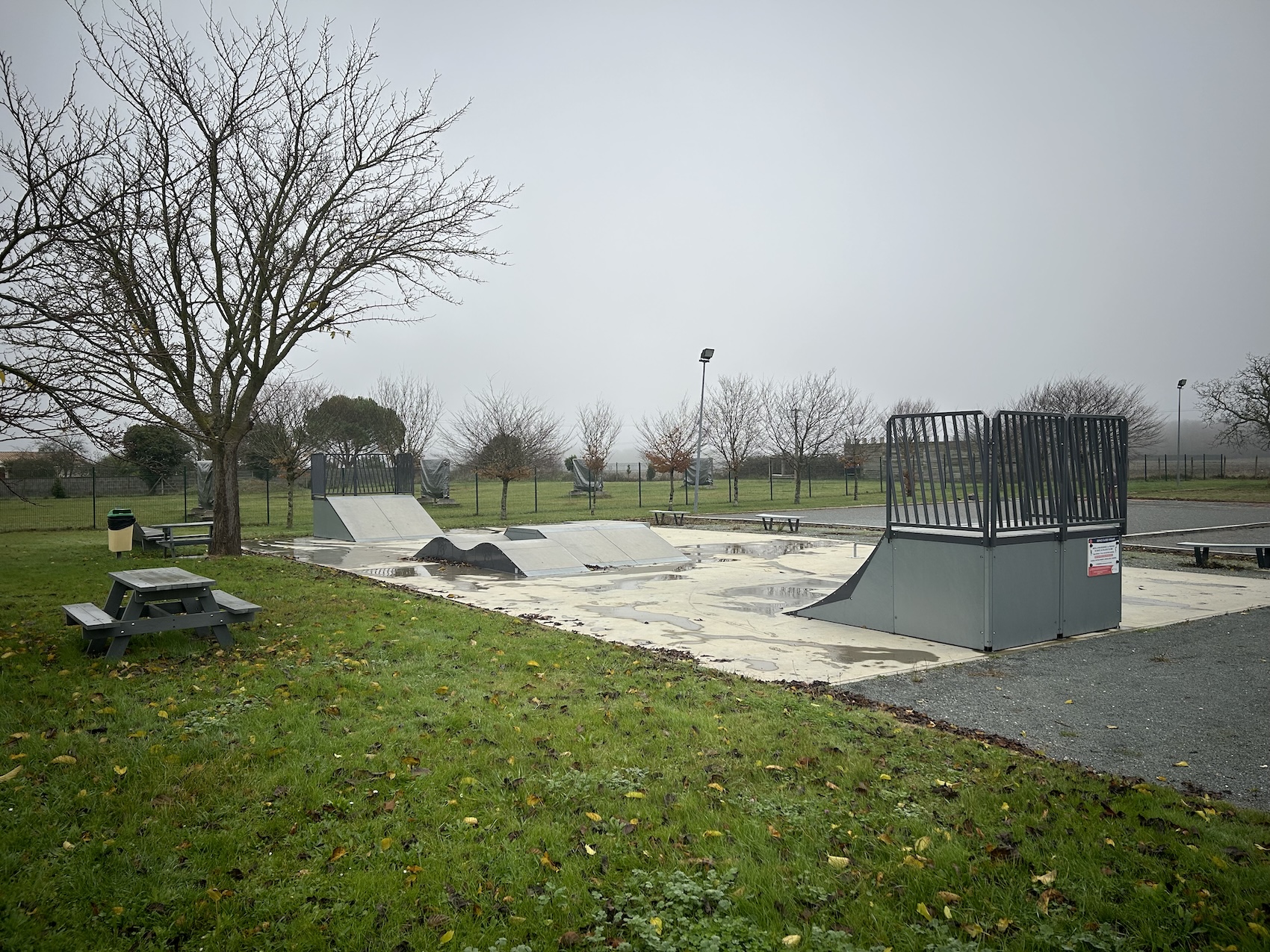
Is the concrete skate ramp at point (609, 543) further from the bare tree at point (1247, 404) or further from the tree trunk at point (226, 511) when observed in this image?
the bare tree at point (1247, 404)

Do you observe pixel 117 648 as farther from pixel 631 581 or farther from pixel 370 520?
pixel 370 520

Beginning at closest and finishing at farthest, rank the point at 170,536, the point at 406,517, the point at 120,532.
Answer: the point at 120,532
the point at 170,536
the point at 406,517

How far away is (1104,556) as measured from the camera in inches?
347

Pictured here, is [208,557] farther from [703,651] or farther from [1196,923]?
[1196,923]

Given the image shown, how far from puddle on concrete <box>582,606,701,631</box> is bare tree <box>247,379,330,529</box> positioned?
1231 centimetres

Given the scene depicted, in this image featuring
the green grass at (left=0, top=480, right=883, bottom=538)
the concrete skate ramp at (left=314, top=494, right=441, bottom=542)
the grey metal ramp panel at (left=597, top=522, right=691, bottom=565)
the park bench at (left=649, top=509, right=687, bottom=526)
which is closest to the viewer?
the grey metal ramp panel at (left=597, top=522, right=691, bottom=565)

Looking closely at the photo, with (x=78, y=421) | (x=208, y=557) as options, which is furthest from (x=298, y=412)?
(x=78, y=421)

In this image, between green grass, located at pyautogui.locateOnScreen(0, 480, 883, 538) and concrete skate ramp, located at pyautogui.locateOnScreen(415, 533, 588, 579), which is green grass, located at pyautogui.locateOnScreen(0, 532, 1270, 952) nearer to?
concrete skate ramp, located at pyautogui.locateOnScreen(415, 533, 588, 579)

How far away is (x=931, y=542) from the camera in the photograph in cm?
838

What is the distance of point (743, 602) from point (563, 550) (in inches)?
183

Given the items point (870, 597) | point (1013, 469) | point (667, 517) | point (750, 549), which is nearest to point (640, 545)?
point (750, 549)

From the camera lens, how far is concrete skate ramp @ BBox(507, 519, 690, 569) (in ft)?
48.4

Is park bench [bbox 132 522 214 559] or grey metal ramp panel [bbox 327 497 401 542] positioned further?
grey metal ramp panel [bbox 327 497 401 542]

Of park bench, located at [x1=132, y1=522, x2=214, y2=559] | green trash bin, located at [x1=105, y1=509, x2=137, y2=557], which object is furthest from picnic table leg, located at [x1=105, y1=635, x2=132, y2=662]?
green trash bin, located at [x1=105, y1=509, x2=137, y2=557]
